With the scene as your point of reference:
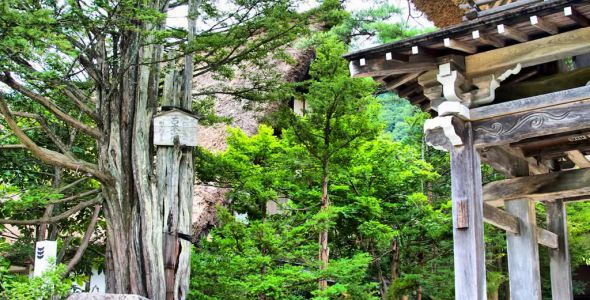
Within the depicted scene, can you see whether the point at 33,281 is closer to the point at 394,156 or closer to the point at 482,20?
the point at 482,20

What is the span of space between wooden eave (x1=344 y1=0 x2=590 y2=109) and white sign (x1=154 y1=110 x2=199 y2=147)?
3554 mm

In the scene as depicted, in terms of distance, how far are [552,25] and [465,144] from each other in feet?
3.65

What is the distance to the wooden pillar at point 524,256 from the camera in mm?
5770

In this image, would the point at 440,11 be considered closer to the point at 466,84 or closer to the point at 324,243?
the point at 324,243

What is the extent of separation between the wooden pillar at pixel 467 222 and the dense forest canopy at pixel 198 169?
3409mm

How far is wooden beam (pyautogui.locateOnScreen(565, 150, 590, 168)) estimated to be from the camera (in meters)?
6.52

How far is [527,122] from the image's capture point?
4.67 meters

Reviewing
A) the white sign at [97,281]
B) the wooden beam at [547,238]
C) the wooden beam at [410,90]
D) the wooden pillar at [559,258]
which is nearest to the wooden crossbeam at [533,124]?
the wooden beam at [410,90]

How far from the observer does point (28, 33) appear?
5.93 m

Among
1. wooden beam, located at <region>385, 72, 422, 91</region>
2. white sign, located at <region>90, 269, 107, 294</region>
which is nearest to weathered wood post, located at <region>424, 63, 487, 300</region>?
wooden beam, located at <region>385, 72, 422, 91</region>

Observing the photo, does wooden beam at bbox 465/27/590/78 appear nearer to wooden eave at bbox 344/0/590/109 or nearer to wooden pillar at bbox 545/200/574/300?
wooden eave at bbox 344/0/590/109

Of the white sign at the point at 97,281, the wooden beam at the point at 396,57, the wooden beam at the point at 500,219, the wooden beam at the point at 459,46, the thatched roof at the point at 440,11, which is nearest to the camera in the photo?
the wooden beam at the point at 459,46

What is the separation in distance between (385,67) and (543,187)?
7.50 feet

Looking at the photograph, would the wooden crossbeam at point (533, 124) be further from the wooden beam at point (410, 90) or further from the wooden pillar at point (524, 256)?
the wooden pillar at point (524, 256)
